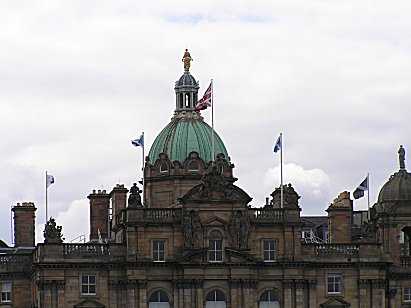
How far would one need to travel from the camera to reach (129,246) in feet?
504

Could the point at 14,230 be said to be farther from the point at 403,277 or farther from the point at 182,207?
the point at 403,277

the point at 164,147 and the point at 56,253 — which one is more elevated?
the point at 164,147

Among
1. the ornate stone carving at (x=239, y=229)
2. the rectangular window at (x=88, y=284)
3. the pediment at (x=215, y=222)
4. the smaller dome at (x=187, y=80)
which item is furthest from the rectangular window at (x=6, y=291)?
the smaller dome at (x=187, y=80)

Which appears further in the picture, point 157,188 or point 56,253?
point 157,188

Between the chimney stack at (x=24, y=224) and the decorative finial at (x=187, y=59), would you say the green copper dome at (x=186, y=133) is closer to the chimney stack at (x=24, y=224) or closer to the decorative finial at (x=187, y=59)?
the decorative finial at (x=187, y=59)

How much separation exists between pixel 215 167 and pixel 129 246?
1015 centimetres

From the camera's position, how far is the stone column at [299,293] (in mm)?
155625

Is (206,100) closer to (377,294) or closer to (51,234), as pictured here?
(51,234)

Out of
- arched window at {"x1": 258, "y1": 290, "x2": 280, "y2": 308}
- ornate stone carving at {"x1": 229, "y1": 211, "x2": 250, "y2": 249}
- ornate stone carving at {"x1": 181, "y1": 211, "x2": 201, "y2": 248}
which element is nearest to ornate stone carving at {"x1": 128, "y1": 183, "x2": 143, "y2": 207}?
ornate stone carving at {"x1": 181, "y1": 211, "x2": 201, "y2": 248}

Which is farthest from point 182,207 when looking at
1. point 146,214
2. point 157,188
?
point 157,188

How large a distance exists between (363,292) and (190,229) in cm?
1663

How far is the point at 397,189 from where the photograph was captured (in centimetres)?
16438

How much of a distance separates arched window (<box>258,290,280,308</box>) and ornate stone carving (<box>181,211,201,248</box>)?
777cm

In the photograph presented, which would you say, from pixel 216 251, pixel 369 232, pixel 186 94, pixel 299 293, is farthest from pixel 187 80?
pixel 299 293
